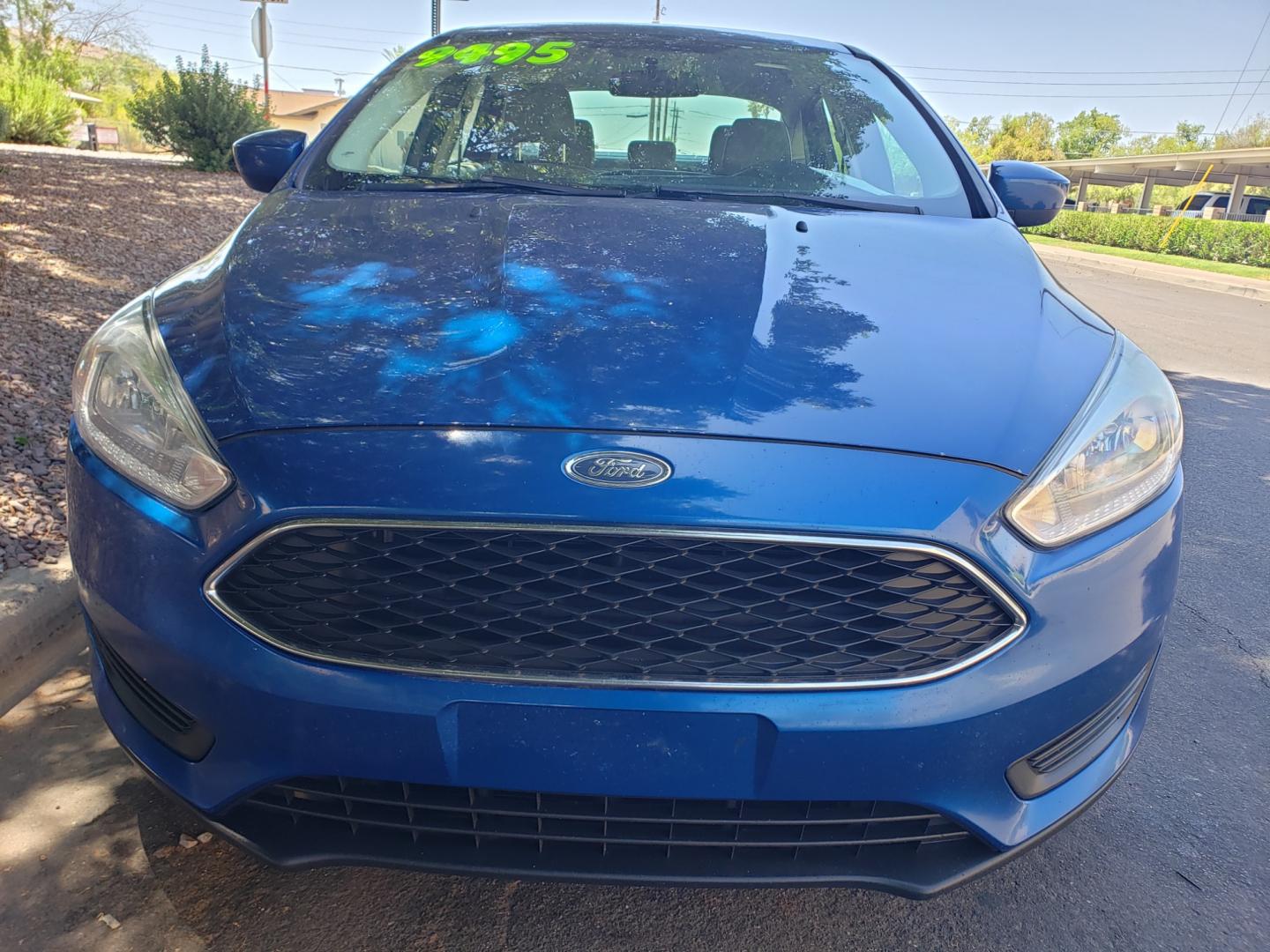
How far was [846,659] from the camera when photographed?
137 centimetres

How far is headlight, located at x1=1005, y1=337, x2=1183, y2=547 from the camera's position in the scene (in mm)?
1439

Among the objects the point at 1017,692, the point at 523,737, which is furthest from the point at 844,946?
the point at 523,737

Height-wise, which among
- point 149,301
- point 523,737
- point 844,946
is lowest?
point 844,946

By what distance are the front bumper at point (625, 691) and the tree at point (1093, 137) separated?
9184cm

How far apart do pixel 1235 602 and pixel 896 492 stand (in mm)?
2500

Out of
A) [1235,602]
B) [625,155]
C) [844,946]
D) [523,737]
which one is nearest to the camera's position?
[523,737]

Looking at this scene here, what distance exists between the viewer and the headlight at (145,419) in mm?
1440

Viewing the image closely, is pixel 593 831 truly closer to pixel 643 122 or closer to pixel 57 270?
pixel 643 122

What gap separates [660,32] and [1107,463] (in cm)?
228

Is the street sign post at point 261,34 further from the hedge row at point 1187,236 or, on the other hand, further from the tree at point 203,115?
the hedge row at point 1187,236

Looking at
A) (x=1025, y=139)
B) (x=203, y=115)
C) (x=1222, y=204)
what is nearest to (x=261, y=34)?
(x=203, y=115)

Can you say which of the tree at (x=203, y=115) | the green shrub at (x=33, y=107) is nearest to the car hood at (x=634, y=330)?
the tree at (x=203, y=115)

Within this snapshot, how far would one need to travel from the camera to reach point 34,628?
2.60 meters

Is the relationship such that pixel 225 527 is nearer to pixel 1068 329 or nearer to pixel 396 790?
pixel 396 790
